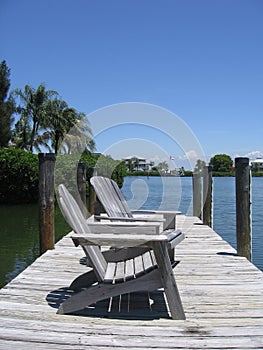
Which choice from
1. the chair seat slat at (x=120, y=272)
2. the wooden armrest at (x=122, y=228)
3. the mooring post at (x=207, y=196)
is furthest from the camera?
the mooring post at (x=207, y=196)

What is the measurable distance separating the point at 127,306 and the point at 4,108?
2429cm

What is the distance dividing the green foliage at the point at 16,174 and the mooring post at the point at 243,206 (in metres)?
13.9

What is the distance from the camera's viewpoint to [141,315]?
317cm

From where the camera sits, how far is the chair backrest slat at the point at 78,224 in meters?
3.12

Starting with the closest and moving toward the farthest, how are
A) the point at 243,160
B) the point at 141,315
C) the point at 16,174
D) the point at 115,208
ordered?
the point at 141,315 → the point at 243,160 → the point at 115,208 → the point at 16,174

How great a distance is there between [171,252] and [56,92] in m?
36.2

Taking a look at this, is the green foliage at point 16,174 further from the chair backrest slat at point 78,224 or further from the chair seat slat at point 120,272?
the chair backrest slat at point 78,224

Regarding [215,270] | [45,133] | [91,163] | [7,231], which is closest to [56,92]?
[45,133]

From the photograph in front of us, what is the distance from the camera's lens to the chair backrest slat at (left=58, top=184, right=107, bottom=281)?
3121mm

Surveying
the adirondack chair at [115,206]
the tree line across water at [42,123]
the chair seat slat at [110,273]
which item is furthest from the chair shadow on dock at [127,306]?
the tree line across water at [42,123]

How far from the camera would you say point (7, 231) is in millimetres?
10672

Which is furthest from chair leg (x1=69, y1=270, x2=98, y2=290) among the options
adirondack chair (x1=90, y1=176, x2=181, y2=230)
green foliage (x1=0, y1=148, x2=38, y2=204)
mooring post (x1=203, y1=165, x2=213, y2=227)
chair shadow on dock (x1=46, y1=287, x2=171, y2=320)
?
green foliage (x1=0, y1=148, x2=38, y2=204)

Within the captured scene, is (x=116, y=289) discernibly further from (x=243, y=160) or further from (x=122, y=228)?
(x=243, y=160)

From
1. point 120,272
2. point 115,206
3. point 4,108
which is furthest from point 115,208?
point 4,108
